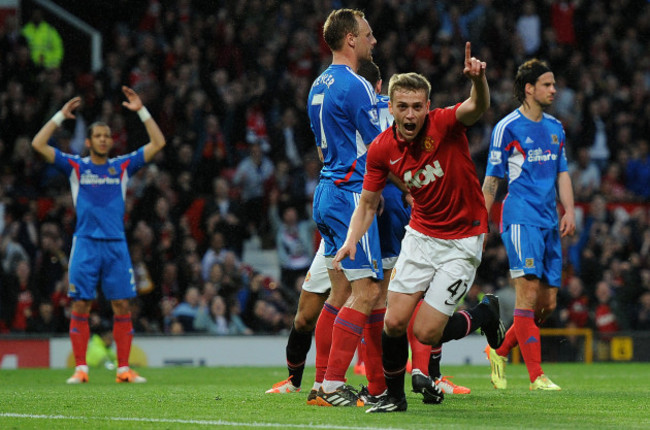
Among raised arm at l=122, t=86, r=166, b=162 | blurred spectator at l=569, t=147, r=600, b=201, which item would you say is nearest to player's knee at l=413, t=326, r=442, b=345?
raised arm at l=122, t=86, r=166, b=162

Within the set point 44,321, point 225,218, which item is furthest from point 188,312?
point 44,321

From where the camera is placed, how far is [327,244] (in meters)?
7.15

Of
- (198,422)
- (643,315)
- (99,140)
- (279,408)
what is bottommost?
(643,315)

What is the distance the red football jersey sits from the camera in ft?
21.0

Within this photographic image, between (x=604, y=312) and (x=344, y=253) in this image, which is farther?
(x=604, y=312)

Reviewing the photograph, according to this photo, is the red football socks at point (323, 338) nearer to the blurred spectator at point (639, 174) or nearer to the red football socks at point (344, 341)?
the red football socks at point (344, 341)

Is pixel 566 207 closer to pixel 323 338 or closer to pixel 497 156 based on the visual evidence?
pixel 497 156

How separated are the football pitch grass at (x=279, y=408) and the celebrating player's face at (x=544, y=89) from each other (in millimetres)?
2460

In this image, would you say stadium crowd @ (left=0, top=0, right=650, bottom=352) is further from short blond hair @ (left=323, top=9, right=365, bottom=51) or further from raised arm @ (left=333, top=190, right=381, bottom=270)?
raised arm @ (left=333, top=190, right=381, bottom=270)

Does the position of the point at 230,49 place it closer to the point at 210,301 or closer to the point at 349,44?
the point at 210,301

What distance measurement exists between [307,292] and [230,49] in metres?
12.0

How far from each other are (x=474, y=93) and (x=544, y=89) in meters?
3.27

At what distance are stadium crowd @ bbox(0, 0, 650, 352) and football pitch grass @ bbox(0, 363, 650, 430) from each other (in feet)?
17.2

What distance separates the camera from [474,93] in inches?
233
